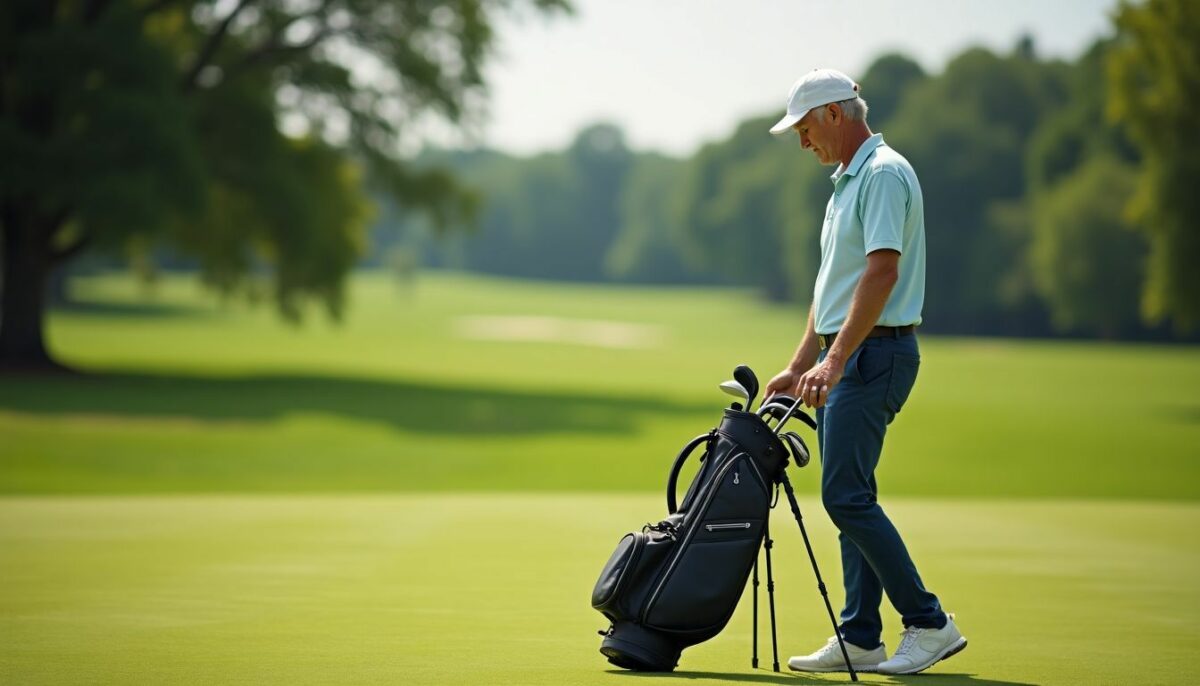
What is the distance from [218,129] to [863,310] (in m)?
26.6

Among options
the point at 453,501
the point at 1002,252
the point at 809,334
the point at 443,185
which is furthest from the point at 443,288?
the point at 809,334

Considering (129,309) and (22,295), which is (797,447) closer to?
(22,295)

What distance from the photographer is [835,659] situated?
5523 millimetres

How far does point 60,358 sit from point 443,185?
398 inches

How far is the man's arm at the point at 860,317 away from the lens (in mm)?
5188

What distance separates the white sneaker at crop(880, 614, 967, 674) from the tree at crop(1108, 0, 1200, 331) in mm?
27787

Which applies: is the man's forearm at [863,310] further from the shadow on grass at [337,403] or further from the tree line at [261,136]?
the tree line at [261,136]

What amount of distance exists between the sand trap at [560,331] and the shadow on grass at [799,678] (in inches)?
1888

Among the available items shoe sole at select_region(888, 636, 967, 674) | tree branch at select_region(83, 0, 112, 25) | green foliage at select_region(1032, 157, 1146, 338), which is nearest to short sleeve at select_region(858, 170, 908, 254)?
shoe sole at select_region(888, 636, 967, 674)

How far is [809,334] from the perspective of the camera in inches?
229

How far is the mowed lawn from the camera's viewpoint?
19.1ft

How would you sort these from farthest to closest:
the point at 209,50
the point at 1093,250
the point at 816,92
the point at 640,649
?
the point at 1093,250 < the point at 209,50 < the point at 816,92 < the point at 640,649

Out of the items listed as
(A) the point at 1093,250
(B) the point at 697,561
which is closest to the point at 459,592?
(B) the point at 697,561

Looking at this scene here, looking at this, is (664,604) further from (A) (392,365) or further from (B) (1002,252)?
(B) (1002,252)
